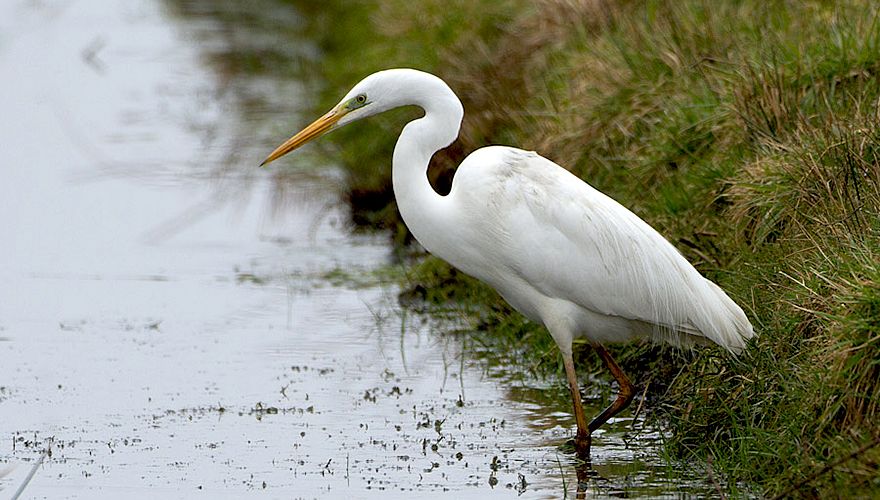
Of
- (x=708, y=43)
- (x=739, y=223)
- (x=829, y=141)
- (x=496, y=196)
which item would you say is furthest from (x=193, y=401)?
(x=708, y=43)

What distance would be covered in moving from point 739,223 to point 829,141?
580 millimetres

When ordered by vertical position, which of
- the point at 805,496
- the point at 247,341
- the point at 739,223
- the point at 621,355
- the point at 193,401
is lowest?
the point at 247,341

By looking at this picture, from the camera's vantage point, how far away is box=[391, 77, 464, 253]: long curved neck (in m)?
6.11

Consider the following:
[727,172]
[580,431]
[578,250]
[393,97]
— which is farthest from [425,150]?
[727,172]

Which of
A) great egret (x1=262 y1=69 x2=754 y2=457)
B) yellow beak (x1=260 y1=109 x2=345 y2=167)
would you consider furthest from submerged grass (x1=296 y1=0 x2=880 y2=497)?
yellow beak (x1=260 y1=109 x2=345 y2=167)

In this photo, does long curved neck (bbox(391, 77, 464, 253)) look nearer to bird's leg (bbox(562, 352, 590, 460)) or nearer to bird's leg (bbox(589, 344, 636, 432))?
bird's leg (bbox(562, 352, 590, 460))

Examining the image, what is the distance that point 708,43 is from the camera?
885 cm

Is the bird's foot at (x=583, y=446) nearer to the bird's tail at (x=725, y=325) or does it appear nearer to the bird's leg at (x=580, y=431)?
the bird's leg at (x=580, y=431)

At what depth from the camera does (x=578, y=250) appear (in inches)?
244

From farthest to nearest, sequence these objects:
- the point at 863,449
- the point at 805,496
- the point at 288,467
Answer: the point at 288,467, the point at 805,496, the point at 863,449

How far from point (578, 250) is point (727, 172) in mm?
1534

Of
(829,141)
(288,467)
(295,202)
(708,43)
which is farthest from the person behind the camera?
(295,202)

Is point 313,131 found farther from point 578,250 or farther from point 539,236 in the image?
point 578,250

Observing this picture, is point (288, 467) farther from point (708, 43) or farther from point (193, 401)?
point (708, 43)
